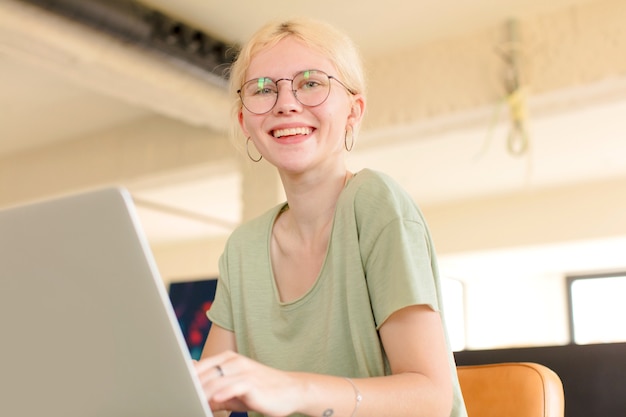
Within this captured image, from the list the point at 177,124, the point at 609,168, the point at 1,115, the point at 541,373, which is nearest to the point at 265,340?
the point at 541,373

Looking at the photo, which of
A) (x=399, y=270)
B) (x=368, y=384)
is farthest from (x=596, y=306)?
(x=368, y=384)

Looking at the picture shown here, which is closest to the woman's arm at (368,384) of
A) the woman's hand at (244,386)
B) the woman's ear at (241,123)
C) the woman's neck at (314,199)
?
the woman's hand at (244,386)

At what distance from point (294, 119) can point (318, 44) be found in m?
0.13

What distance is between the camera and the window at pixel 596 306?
908 cm

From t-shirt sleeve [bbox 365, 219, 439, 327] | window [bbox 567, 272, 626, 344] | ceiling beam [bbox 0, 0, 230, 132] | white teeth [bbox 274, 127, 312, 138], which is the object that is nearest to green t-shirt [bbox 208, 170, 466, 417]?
t-shirt sleeve [bbox 365, 219, 439, 327]

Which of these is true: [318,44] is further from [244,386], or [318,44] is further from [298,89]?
[244,386]

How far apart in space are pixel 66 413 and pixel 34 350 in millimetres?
75

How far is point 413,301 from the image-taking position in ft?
3.40

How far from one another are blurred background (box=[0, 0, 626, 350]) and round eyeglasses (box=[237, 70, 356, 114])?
187 mm

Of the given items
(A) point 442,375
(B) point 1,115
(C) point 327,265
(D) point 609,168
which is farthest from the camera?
(D) point 609,168

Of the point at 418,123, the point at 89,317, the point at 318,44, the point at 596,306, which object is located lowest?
the point at 89,317

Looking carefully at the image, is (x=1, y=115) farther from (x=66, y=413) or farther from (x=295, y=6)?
(x=66, y=413)

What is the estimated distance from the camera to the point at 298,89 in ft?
4.22

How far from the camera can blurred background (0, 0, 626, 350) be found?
13.1 ft
